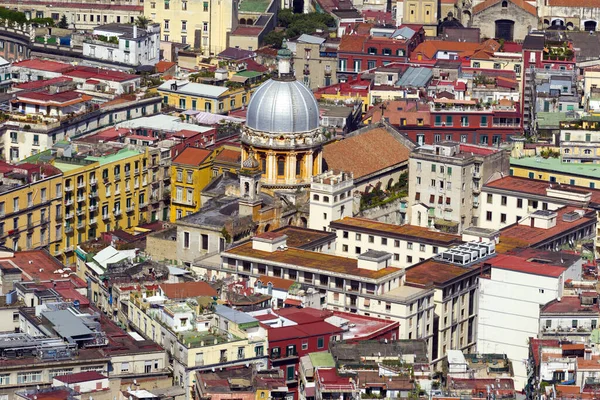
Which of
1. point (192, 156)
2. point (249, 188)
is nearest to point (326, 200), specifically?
point (249, 188)

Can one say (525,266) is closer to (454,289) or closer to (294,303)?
(454,289)

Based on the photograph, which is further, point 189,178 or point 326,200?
point 189,178

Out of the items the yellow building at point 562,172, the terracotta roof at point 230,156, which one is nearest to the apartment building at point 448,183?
the yellow building at point 562,172

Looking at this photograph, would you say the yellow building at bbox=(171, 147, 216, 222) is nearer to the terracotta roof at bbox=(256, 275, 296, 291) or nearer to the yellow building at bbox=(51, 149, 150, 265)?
the yellow building at bbox=(51, 149, 150, 265)

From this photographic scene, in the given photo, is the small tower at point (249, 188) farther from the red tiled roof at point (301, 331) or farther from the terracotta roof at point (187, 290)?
the red tiled roof at point (301, 331)

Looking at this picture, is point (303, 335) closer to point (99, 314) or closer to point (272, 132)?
point (99, 314)
